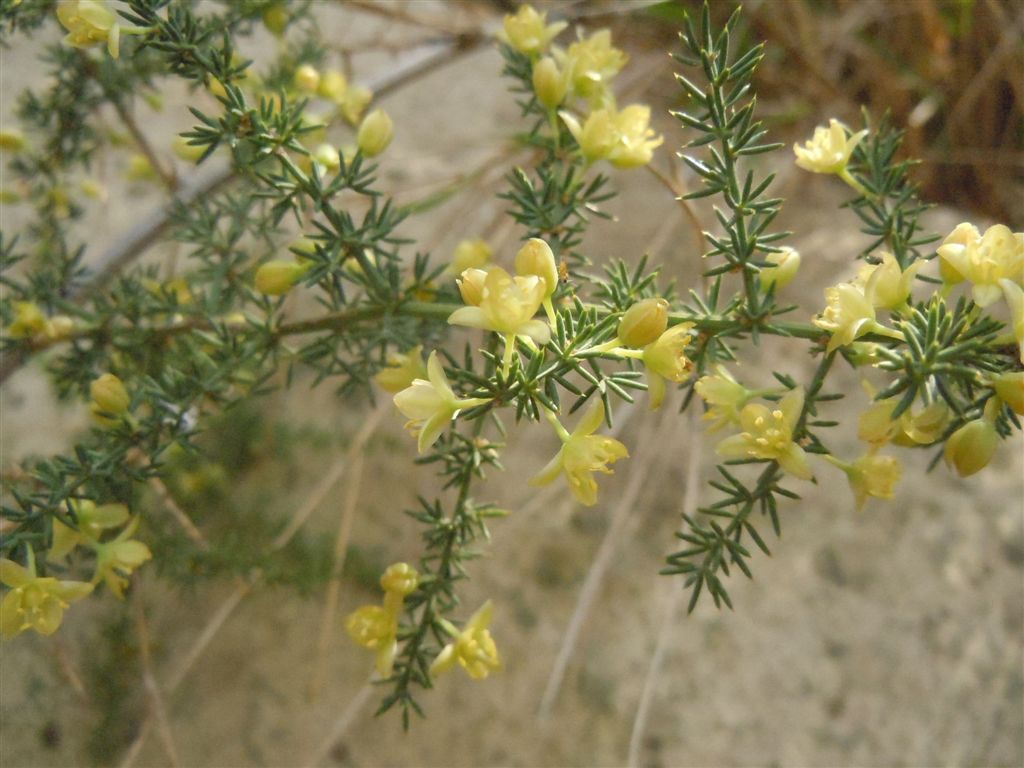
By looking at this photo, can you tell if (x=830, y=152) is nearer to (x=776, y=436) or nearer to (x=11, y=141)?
(x=776, y=436)

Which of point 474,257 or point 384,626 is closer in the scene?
point 384,626

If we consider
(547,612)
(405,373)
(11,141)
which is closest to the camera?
(405,373)

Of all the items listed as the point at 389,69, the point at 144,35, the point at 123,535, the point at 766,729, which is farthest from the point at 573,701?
the point at 389,69

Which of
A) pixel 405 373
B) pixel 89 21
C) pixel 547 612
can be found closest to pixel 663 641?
pixel 547 612

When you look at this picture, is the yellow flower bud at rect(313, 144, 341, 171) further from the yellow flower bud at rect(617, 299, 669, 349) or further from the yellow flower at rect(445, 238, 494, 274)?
the yellow flower bud at rect(617, 299, 669, 349)

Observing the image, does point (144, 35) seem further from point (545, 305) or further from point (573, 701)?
point (573, 701)

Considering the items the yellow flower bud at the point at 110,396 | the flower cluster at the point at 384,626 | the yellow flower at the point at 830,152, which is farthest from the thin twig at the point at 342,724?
the yellow flower at the point at 830,152

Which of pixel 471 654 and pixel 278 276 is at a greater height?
pixel 278 276

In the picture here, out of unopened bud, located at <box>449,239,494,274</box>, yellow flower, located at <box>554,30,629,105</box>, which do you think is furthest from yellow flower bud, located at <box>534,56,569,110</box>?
unopened bud, located at <box>449,239,494,274</box>
